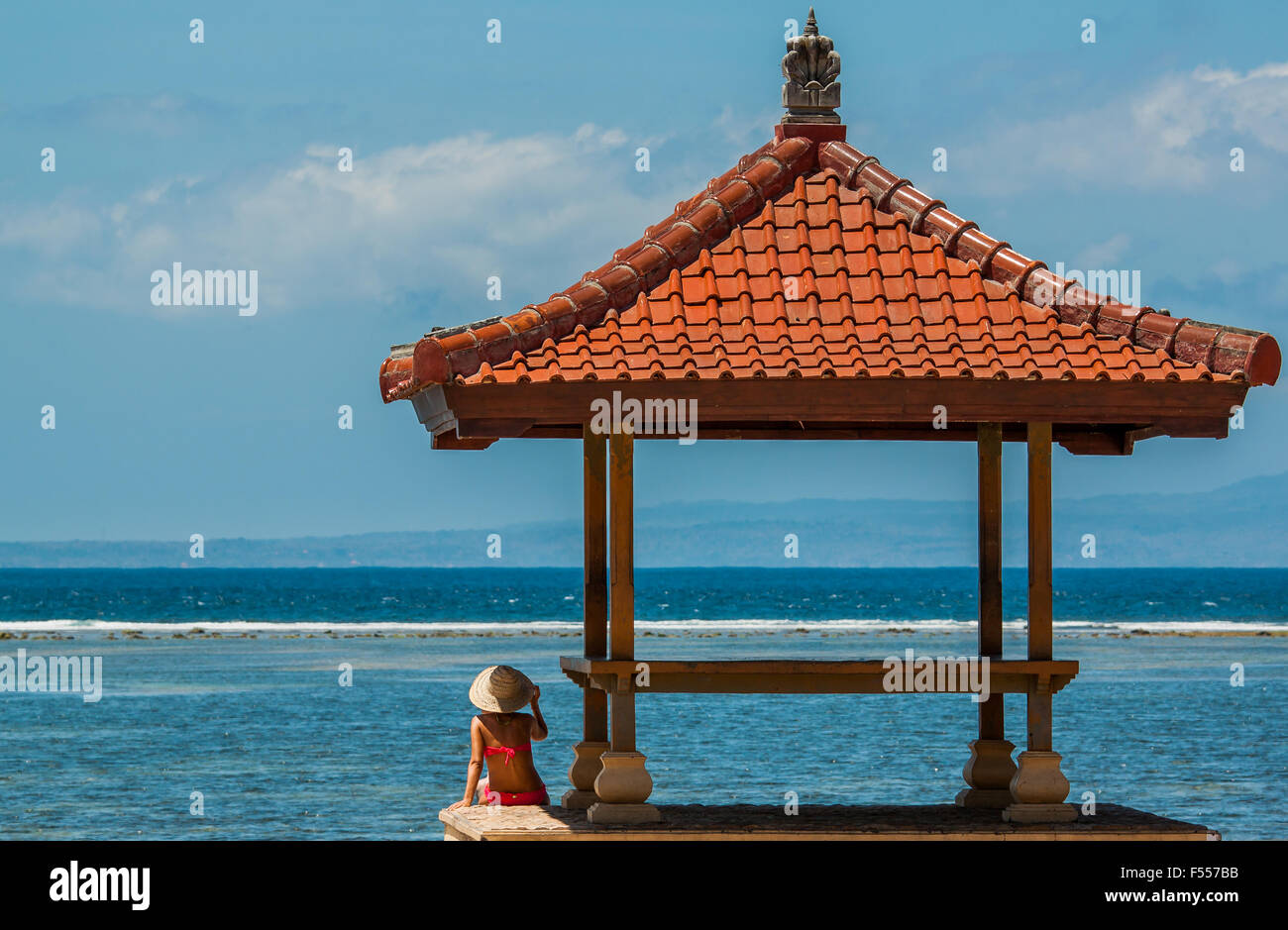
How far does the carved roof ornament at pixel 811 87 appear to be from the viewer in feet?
38.2

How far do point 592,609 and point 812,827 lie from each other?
2314 mm

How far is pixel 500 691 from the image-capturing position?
446 inches

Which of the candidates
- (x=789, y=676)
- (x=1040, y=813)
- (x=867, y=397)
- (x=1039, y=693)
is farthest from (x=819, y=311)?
(x=1040, y=813)

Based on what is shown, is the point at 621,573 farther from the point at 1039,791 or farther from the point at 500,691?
the point at 1039,791

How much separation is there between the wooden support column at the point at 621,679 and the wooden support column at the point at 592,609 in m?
1.20

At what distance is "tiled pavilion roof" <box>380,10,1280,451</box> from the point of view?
32.6 ft

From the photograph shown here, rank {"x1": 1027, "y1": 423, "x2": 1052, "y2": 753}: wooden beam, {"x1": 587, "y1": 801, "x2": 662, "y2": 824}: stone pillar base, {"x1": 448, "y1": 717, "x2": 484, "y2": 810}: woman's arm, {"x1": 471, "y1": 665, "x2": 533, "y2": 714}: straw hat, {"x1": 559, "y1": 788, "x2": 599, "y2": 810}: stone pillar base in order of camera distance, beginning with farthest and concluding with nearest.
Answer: {"x1": 559, "y1": 788, "x2": 599, "y2": 810}: stone pillar base < {"x1": 471, "y1": 665, "x2": 533, "y2": 714}: straw hat < {"x1": 448, "y1": 717, "x2": 484, "y2": 810}: woman's arm < {"x1": 1027, "y1": 423, "x2": 1052, "y2": 753}: wooden beam < {"x1": 587, "y1": 801, "x2": 662, "y2": 824}: stone pillar base

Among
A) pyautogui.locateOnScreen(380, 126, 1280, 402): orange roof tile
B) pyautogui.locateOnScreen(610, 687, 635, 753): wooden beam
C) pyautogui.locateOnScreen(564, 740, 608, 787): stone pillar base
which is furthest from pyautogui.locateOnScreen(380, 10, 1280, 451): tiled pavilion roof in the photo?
pyautogui.locateOnScreen(564, 740, 608, 787): stone pillar base

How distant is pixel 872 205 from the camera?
11477mm

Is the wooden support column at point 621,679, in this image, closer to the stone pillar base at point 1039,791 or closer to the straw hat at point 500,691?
the straw hat at point 500,691

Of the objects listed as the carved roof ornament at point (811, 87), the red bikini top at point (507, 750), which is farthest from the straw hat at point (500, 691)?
the carved roof ornament at point (811, 87)

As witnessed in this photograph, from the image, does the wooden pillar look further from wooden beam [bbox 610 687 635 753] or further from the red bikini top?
the red bikini top

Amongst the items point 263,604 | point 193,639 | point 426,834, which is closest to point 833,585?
point 263,604
